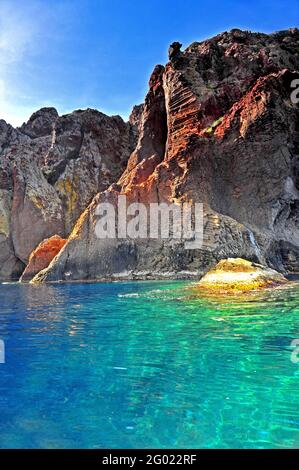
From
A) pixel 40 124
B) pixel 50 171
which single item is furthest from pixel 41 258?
pixel 40 124

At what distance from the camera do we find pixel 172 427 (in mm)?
5457

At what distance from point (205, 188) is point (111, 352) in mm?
42962

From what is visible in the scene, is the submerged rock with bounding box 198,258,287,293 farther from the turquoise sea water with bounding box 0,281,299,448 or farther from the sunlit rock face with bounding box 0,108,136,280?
the sunlit rock face with bounding box 0,108,136,280

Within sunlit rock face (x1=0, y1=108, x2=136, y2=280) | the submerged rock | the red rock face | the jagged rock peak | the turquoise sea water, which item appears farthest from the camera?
the jagged rock peak

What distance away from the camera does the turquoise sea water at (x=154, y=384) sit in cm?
530

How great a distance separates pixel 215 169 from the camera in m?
54.1

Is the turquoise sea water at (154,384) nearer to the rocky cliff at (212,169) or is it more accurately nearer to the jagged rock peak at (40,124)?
the rocky cliff at (212,169)

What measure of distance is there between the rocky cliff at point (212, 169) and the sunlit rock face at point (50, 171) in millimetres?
668

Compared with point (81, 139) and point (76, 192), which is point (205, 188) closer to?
point (76, 192)

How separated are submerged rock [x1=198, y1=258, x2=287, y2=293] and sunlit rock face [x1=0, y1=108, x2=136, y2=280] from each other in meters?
51.6

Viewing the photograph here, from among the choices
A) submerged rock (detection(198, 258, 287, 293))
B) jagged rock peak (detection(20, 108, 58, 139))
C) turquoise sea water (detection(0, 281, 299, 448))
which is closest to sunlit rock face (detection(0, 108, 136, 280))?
jagged rock peak (detection(20, 108, 58, 139))

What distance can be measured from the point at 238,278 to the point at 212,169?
31.7 meters

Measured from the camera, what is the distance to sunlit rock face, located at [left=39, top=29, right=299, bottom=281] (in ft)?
149
